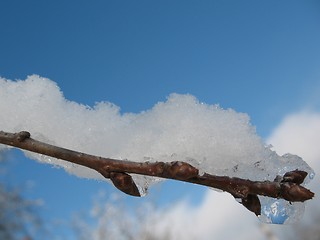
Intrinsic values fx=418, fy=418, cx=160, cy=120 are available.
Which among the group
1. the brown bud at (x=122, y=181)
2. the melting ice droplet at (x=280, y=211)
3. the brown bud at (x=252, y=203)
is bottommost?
the brown bud at (x=122, y=181)

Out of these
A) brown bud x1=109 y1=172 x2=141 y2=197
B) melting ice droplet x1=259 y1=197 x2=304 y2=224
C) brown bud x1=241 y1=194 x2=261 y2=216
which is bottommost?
brown bud x1=109 y1=172 x2=141 y2=197

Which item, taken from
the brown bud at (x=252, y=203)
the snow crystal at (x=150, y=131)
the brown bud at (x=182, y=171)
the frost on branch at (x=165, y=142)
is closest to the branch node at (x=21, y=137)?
the frost on branch at (x=165, y=142)

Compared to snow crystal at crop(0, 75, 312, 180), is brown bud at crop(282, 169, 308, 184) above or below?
below

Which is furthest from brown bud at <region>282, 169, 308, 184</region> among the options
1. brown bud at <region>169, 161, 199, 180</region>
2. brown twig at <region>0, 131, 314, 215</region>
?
brown bud at <region>169, 161, 199, 180</region>

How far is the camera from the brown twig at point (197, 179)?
629 mm

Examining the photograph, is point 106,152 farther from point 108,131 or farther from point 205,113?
point 205,113

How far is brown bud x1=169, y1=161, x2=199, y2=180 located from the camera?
62 centimetres

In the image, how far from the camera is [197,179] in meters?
0.65

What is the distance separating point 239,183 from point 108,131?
0.34 meters

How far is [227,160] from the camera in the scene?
0.75 metres

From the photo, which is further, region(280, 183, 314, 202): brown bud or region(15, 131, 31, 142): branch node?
region(15, 131, 31, 142): branch node

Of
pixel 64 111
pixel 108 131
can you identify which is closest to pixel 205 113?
pixel 108 131

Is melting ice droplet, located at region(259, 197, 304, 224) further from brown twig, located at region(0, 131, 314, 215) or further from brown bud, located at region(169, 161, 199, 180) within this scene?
brown bud, located at region(169, 161, 199, 180)

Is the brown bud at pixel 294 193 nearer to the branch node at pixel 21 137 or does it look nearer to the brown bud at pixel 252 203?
the brown bud at pixel 252 203
